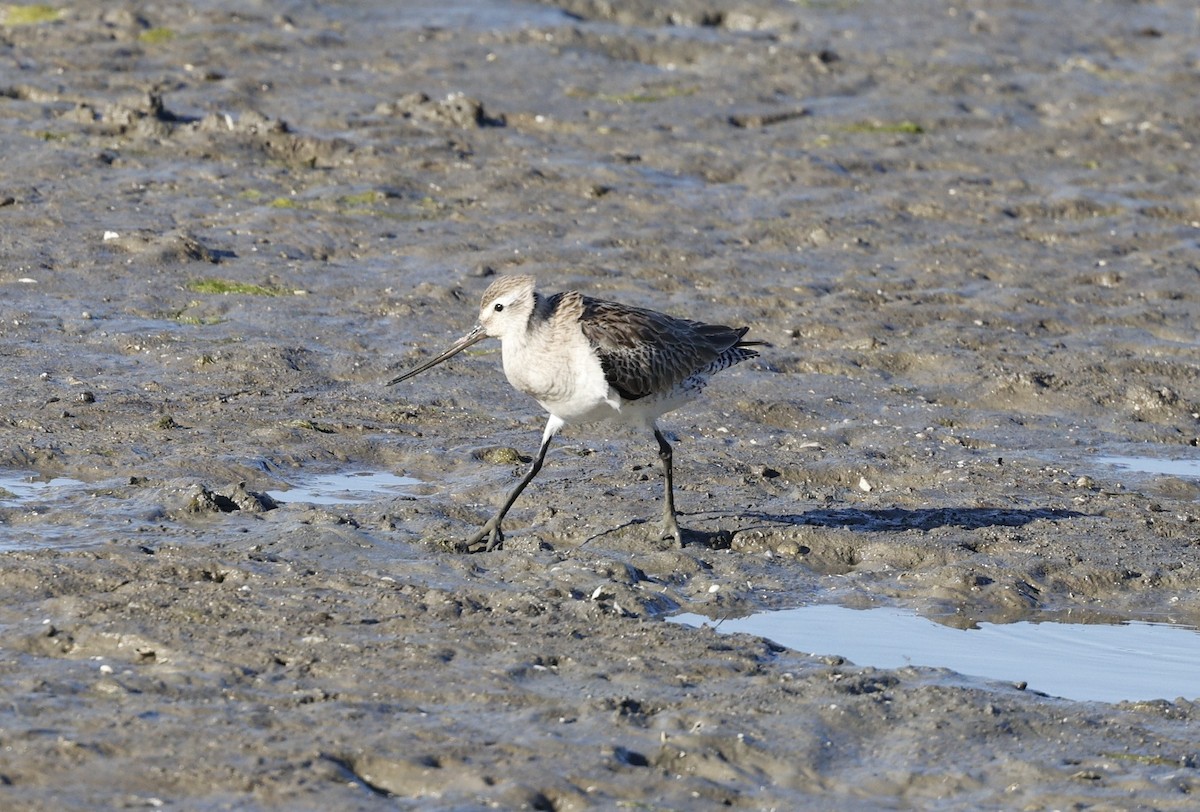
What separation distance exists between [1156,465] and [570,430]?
3.58 m

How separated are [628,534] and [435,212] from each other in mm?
6432

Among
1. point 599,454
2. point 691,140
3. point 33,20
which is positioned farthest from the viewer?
point 33,20

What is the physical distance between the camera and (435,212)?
15.0m

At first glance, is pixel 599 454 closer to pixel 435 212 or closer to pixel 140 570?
pixel 140 570

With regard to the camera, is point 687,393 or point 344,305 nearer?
point 687,393

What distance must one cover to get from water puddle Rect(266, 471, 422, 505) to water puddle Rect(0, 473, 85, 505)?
104 cm

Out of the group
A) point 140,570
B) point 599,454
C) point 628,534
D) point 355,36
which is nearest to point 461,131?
point 355,36

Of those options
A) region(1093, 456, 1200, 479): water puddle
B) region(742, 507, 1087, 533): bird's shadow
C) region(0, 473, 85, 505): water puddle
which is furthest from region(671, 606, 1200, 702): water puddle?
region(0, 473, 85, 505): water puddle

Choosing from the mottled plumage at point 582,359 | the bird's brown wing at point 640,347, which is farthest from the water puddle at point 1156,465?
the mottled plumage at point 582,359

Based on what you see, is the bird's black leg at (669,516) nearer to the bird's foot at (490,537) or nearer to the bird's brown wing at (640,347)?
the bird's brown wing at (640,347)

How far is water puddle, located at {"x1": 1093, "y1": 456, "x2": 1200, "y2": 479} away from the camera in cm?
1089

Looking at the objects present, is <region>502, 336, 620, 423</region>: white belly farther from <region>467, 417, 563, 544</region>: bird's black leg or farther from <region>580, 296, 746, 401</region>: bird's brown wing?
<region>467, 417, 563, 544</region>: bird's black leg

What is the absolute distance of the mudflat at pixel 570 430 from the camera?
21.7 feet

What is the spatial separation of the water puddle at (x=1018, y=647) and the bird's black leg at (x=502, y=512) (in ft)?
3.59
